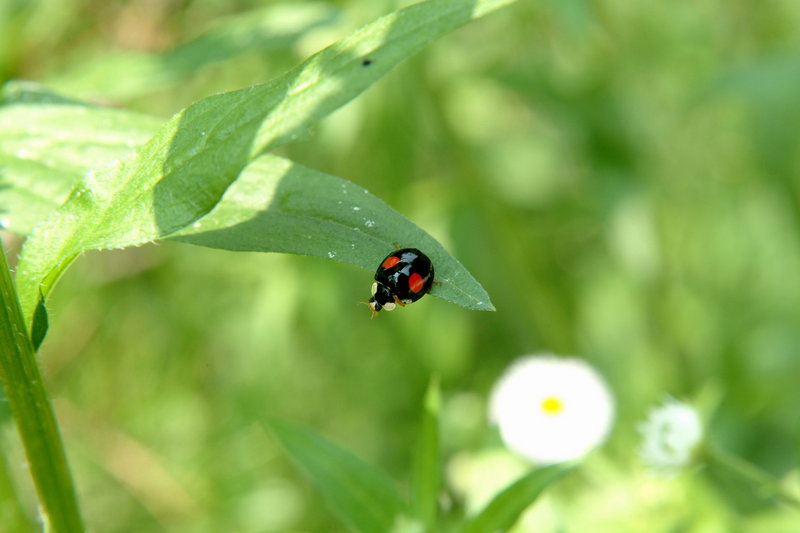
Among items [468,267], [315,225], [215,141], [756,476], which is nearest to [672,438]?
[756,476]

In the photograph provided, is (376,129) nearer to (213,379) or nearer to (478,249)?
(478,249)

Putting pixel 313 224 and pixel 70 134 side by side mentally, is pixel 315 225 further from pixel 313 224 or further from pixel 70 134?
pixel 70 134

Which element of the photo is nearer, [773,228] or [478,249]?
[478,249]

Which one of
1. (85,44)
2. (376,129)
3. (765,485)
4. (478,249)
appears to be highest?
(85,44)

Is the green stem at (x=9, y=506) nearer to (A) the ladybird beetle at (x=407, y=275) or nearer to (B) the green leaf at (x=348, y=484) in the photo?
(B) the green leaf at (x=348, y=484)

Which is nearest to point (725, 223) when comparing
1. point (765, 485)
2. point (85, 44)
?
point (765, 485)

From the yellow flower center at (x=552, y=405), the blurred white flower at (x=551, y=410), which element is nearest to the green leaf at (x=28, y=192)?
the blurred white flower at (x=551, y=410)
